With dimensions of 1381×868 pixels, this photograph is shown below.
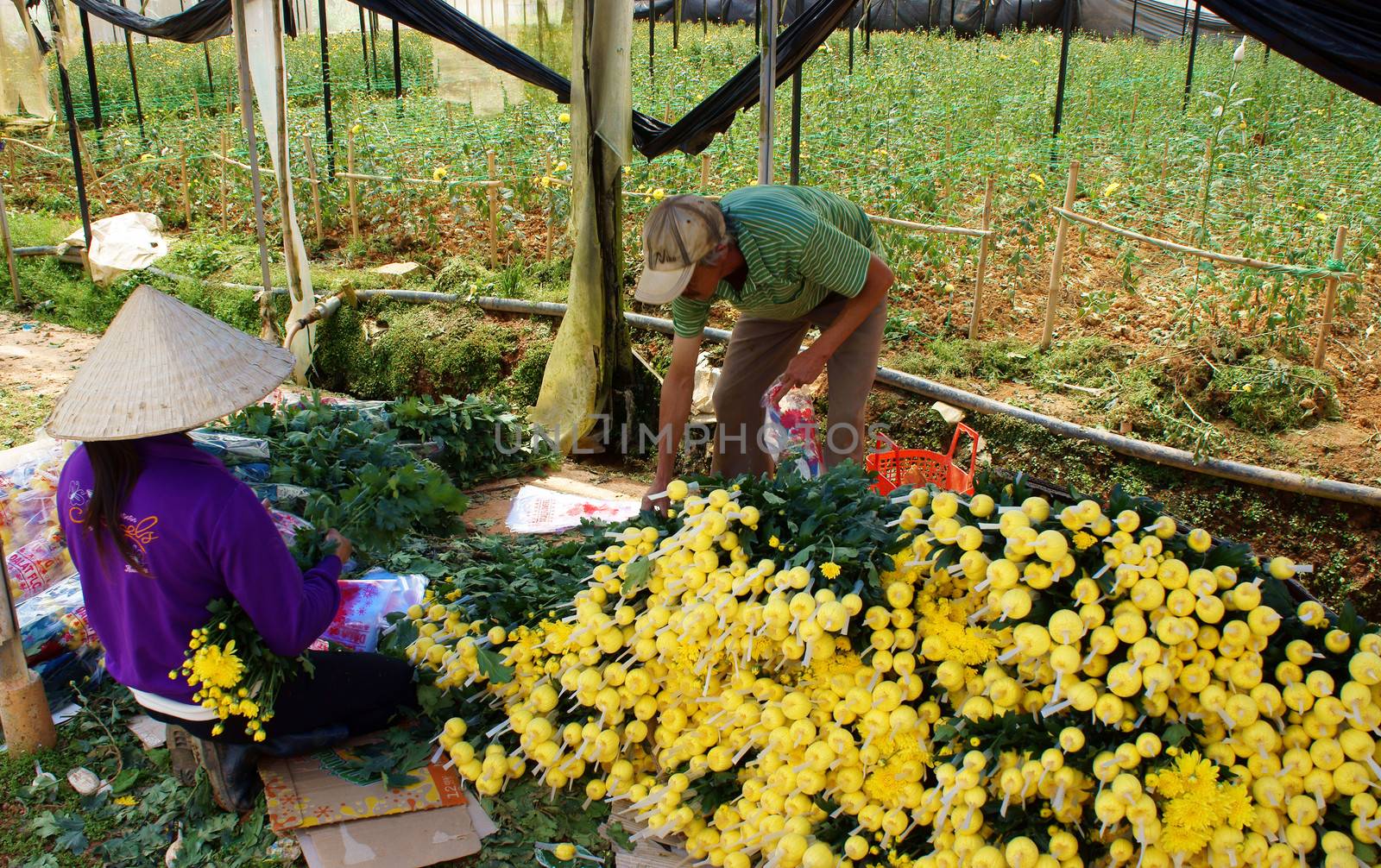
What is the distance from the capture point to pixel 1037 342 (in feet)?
19.3

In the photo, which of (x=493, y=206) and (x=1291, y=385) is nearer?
(x=1291, y=385)

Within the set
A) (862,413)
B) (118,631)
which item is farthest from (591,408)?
(118,631)

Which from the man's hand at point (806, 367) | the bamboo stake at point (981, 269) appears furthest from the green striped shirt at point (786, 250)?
the bamboo stake at point (981, 269)

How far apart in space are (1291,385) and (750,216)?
3.29 meters

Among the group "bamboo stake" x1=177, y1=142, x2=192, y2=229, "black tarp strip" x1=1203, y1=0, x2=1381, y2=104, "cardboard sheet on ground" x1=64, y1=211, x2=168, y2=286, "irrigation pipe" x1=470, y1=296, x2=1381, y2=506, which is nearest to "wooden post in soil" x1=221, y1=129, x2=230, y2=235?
"bamboo stake" x1=177, y1=142, x2=192, y2=229

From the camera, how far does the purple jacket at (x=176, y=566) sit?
7.23 feet

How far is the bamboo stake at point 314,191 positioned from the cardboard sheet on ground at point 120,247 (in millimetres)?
1299

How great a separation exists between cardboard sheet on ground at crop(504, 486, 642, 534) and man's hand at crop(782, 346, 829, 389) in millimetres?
1327

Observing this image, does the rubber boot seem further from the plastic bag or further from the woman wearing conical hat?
the plastic bag

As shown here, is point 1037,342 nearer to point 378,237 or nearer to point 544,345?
point 544,345

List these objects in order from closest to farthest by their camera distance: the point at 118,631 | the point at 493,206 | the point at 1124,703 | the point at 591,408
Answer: the point at 1124,703
the point at 118,631
the point at 591,408
the point at 493,206

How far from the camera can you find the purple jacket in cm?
220

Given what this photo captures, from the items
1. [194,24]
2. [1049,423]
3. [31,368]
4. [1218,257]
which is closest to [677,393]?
[1049,423]

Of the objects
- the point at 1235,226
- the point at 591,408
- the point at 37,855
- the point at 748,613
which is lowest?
the point at 37,855
